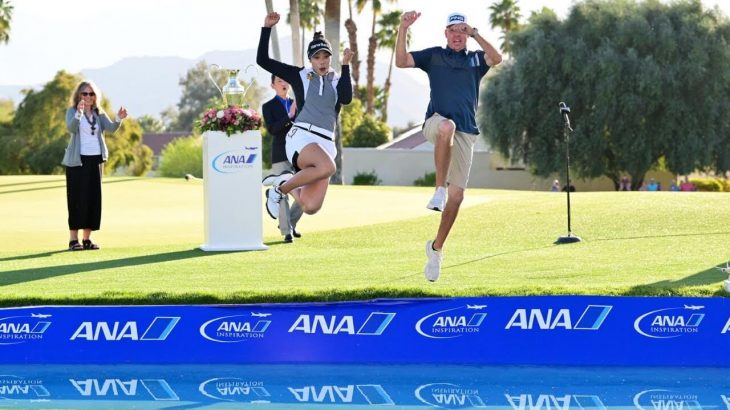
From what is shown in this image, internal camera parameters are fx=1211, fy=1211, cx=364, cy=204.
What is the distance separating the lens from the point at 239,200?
631 inches

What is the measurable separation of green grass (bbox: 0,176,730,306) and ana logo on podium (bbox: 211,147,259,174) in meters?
1.15

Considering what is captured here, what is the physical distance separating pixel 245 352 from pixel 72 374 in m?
1.43

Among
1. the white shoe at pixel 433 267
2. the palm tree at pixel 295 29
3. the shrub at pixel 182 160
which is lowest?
the shrub at pixel 182 160

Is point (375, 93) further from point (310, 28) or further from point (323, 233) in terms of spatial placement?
point (323, 233)

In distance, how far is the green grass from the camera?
34.5 feet

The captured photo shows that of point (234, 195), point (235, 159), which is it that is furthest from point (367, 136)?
point (235, 159)

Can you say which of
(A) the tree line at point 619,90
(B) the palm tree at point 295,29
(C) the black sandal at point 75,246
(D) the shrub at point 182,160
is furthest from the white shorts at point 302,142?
(D) the shrub at point 182,160

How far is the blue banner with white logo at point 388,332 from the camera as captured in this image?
9.90m

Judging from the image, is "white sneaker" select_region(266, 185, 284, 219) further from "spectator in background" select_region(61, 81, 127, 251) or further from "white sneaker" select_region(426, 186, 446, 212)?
"spectator in background" select_region(61, 81, 127, 251)

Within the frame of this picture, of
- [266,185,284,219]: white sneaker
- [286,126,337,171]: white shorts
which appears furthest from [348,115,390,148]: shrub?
[286,126,337,171]: white shorts

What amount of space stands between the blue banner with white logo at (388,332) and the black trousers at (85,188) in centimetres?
540

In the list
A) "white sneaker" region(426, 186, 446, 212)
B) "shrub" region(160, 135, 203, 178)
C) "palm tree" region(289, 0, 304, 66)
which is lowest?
"shrub" region(160, 135, 203, 178)

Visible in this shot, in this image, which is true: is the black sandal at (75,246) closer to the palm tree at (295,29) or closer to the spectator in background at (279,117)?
the spectator in background at (279,117)

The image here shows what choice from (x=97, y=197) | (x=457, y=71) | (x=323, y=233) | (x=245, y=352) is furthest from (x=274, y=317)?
(x=323, y=233)
